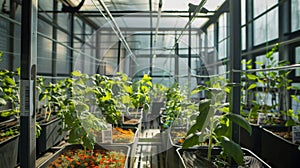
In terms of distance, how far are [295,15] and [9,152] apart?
10.2 feet

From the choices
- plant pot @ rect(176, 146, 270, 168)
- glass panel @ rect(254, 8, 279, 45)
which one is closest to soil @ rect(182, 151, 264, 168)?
plant pot @ rect(176, 146, 270, 168)

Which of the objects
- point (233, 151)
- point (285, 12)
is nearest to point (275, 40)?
point (285, 12)

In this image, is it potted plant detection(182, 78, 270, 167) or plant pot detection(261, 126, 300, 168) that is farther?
plant pot detection(261, 126, 300, 168)

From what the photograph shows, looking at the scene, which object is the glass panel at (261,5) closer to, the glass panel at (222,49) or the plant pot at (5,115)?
the glass panel at (222,49)

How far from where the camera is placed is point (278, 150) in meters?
2.03

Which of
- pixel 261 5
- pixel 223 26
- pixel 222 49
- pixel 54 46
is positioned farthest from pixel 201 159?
pixel 222 49

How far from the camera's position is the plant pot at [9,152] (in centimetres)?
195

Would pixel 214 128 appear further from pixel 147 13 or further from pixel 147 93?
pixel 147 13

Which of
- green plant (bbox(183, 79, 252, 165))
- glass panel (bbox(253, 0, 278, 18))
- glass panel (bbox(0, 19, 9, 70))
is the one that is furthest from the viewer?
glass panel (bbox(253, 0, 278, 18))

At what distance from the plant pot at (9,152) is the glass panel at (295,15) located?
2982 mm

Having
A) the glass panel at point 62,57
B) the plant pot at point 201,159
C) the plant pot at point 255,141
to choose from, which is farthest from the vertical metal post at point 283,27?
the glass panel at point 62,57

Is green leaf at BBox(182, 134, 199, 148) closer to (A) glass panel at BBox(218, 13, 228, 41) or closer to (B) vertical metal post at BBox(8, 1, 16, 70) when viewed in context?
(B) vertical metal post at BBox(8, 1, 16, 70)

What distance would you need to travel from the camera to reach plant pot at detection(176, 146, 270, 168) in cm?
125

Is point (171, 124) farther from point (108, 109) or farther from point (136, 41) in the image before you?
point (136, 41)
